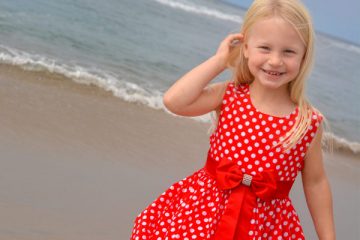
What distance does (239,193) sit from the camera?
8.64 ft

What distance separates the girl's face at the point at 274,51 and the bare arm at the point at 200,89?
111 millimetres

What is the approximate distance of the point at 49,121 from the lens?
17.2 ft

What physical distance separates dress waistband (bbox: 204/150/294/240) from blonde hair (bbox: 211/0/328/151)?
149 mm

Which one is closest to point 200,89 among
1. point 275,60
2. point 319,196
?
point 275,60

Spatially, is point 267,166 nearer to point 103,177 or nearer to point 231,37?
point 231,37

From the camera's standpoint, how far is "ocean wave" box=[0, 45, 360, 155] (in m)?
6.79

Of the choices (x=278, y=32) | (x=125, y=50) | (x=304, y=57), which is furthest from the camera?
(x=125, y=50)

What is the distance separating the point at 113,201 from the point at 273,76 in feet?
6.23

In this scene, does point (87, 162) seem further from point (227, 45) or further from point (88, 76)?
point (88, 76)

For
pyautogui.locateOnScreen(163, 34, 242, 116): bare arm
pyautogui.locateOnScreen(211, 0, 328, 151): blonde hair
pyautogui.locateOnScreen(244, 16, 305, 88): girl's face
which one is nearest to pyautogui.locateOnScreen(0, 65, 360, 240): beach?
pyautogui.locateOnScreen(163, 34, 242, 116): bare arm

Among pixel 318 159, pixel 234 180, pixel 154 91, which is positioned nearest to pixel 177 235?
pixel 234 180

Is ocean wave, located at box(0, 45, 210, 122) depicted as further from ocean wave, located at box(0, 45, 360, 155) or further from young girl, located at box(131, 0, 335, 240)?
young girl, located at box(131, 0, 335, 240)

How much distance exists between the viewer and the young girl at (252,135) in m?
2.59

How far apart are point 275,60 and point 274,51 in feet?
0.11
